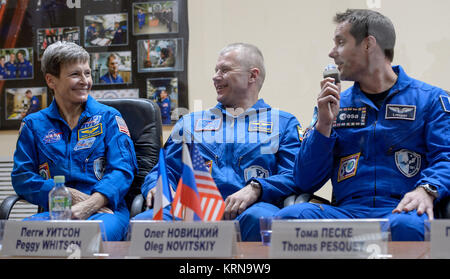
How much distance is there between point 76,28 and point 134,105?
659 mm

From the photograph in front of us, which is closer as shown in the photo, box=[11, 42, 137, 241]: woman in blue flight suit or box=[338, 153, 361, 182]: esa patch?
box=[338, 153, 361, 182]: esa patch

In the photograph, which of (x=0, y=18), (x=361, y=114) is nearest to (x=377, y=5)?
(x=361, y=114)

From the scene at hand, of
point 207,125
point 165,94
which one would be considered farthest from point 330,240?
point 165,94

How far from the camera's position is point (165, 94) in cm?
297

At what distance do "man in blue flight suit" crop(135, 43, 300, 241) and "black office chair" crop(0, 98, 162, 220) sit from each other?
0.16 m

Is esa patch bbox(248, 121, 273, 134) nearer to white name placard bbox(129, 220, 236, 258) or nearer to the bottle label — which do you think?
the bottle label

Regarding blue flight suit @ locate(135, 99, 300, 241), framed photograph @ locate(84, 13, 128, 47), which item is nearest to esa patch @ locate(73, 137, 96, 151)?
blue flight suit @ locate(135, 99, 300, 241)

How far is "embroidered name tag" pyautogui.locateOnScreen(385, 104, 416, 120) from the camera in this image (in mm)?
2117

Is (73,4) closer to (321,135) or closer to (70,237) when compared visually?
(321,135)

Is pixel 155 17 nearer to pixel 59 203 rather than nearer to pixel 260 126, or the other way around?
pixel 260 126

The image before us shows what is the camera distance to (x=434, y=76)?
2.69 meters

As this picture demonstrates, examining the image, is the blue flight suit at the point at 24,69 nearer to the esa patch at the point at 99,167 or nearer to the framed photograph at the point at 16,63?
the framed photograph at the point at 16,63

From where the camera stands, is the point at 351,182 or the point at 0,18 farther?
the point at 0,18

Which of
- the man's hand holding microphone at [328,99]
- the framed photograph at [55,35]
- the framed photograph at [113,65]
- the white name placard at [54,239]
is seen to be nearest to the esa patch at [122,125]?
the framed photograph at [113,65]
